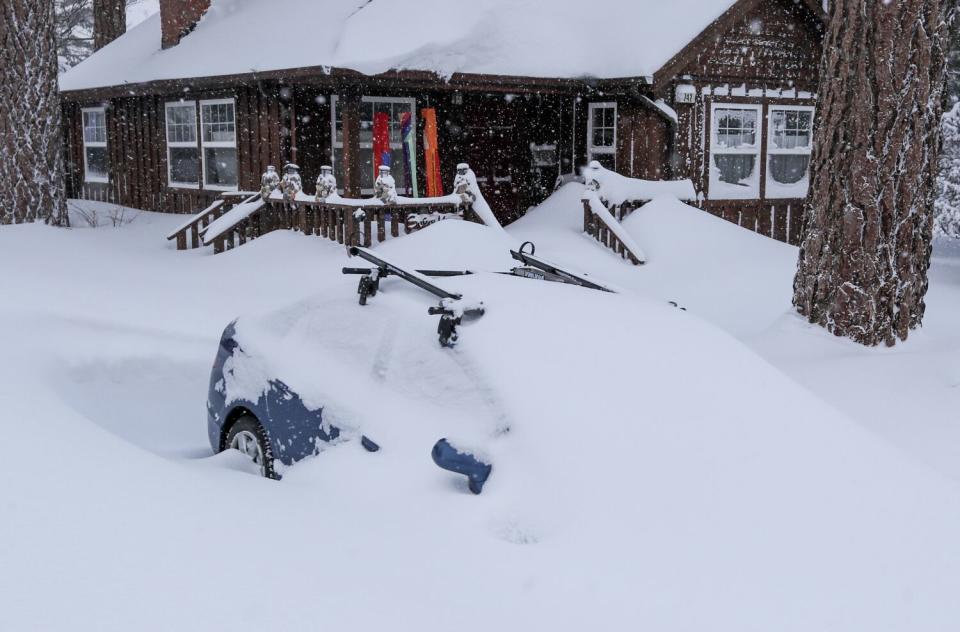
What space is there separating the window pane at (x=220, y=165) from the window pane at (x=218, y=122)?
280 millimetres

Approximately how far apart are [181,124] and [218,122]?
1.55 metres

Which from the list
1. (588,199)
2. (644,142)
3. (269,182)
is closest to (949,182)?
(644,142)

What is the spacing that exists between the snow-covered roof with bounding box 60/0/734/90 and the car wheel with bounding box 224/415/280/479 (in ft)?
29.7

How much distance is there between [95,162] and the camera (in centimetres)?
2350

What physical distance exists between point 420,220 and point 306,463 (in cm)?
916

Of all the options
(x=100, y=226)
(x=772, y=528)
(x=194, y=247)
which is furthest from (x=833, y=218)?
(x=100, y=226)

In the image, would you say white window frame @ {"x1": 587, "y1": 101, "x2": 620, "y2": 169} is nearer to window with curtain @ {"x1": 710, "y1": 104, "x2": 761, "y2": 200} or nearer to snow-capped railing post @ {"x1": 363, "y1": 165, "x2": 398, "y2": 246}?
window with curtain @ {"x1": 710, "y1": 104, "x2": 761, "y2": 200}

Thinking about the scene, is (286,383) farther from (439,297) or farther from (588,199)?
(588,199)

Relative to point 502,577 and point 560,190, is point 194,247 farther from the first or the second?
point 502,577

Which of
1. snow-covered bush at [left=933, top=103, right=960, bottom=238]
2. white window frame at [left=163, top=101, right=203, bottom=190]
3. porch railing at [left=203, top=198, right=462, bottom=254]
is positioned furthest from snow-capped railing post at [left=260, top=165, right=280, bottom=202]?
snow-covered bush at [left=933, top=103, right=960, bottom=238]

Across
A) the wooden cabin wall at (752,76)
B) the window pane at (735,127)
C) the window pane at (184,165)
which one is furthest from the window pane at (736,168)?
the window pane at (184,165)

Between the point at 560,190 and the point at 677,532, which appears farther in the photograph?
the point at 560,190

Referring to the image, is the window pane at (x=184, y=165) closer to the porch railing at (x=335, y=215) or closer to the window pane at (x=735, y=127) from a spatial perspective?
the porch railing at (x=335, y=215)

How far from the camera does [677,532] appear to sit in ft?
11.4
